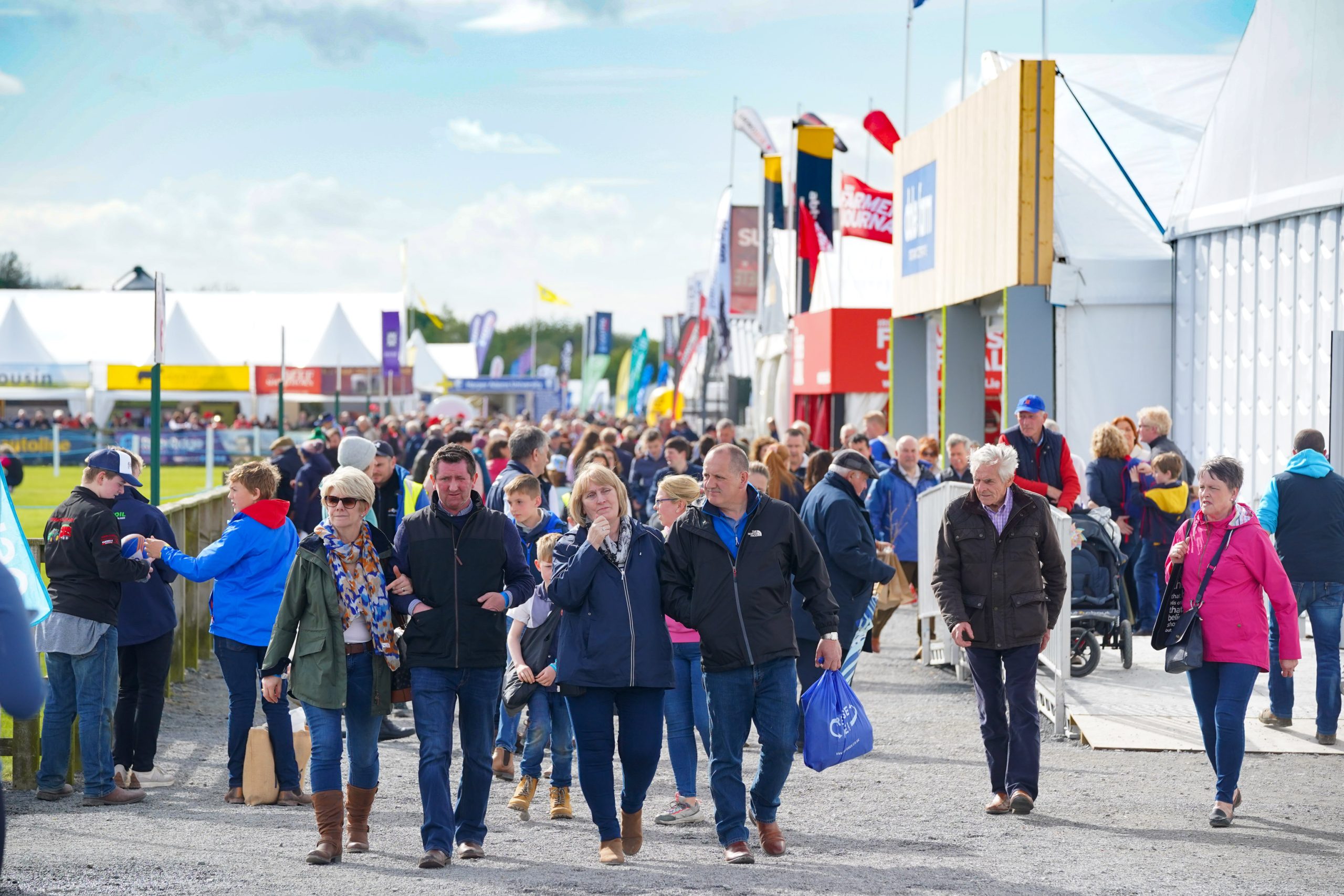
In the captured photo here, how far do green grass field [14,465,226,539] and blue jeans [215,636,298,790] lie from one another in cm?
1562

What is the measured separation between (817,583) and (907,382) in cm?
1555

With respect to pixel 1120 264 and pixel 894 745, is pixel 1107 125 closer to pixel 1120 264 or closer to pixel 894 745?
pixel 1120 264

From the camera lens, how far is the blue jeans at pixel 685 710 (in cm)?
693

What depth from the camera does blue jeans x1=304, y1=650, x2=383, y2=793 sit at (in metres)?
5.97

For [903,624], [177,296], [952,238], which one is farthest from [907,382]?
[177,296]

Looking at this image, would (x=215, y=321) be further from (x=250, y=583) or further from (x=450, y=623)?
(x=450, y=623)

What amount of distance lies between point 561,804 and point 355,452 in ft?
A: 7.89

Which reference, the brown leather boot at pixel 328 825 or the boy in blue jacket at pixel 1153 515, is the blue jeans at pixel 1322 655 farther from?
the brown leather boot at pixel 328 825

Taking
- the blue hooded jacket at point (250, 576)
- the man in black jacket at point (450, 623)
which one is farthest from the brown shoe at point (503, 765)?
the man in black jacket at point (450, 623)

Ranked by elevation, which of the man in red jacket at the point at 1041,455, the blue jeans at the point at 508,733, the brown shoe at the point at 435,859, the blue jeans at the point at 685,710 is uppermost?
the man in red jacket at the point at 1041,455

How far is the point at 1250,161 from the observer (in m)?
13.4

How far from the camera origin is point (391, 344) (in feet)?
160

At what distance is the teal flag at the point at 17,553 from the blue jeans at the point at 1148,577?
8.75m

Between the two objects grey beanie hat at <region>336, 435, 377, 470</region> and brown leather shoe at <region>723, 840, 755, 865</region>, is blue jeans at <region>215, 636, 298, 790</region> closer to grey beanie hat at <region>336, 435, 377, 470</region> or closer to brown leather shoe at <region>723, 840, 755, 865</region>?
grey beanie hat at <region>336, 435, 377, 470</region>
